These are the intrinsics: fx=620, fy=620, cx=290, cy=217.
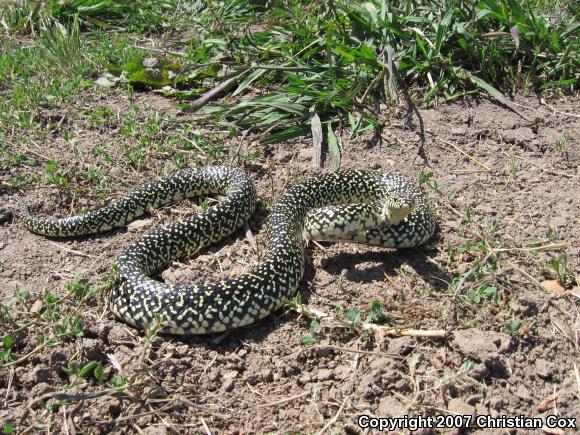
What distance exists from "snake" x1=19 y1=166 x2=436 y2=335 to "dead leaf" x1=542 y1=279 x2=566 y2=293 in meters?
1.10

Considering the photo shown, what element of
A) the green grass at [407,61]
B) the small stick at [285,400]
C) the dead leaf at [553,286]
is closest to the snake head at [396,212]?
the dead leaf at [553,286]

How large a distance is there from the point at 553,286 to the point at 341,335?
183 centimetres

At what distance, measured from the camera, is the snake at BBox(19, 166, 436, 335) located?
4836mm

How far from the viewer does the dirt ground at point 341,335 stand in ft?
13.9

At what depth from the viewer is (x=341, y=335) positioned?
15.8ft

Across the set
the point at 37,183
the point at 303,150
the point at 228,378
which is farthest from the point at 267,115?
the point at 228,378

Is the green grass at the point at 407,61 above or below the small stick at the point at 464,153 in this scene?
above

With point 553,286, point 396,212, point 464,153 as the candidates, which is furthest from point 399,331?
point 464,153

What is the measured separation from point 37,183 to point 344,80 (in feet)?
12.8

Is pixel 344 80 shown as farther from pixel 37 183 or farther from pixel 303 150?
pixel 37 183

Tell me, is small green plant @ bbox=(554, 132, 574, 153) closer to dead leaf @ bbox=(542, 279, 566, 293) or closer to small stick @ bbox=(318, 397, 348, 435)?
dead leaf @ bbox=(542, 279, 566, 293)

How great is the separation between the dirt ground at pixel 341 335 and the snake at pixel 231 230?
0.16 metres

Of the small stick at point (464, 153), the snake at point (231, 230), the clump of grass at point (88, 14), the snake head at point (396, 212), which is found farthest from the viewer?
the clump of grass at point (88, 14)

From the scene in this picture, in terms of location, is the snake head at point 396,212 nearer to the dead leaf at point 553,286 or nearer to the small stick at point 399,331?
the small stick at point 399,331
